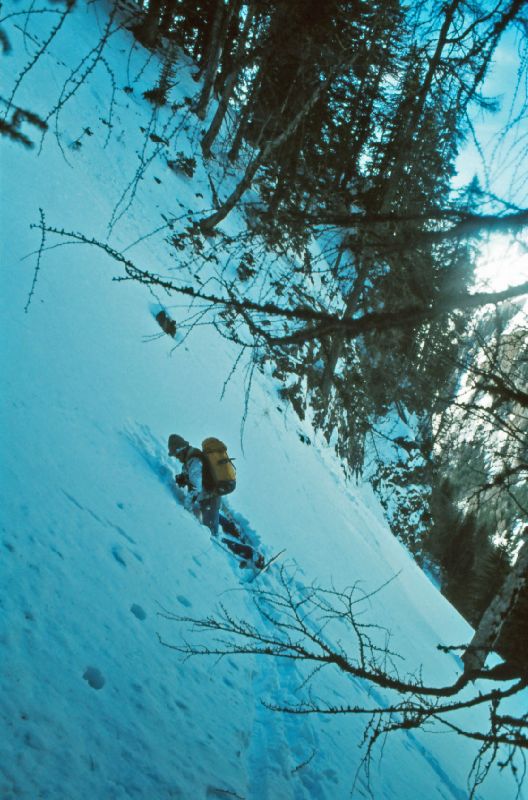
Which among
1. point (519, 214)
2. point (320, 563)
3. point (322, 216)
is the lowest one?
point (519, 214)

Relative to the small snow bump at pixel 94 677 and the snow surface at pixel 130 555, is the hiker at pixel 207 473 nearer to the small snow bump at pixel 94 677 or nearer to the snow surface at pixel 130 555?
the snow surface at pixel 130 555

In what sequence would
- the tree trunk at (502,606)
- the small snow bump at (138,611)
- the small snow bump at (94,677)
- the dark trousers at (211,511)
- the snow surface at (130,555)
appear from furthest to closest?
the dark trousers at (211,511)
the tree trunk at (502,606)
the small snow bump at (138,611)
the small snow bump at (94,677)
the snow surface at (130,555)

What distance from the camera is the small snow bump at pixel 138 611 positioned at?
3.60 metres

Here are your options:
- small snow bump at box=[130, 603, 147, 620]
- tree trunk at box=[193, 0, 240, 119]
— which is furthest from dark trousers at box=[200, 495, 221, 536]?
tree trunk at box=[193, 0, 240, 119]

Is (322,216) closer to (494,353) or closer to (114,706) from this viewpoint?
(494,353)

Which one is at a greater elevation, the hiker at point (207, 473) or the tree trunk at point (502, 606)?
the hiker at point (207, 473)

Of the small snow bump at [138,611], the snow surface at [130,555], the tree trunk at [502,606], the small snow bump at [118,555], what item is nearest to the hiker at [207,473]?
the snow surface at [130,555]

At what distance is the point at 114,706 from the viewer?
2.82m

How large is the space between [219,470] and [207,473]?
0.67ft

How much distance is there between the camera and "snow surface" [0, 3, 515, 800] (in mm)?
2674

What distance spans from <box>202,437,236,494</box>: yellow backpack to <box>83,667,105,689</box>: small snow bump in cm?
372

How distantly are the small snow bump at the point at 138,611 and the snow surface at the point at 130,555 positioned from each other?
0.02 metres

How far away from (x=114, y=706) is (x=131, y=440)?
324cm

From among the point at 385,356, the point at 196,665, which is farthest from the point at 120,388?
the point at 385,356
